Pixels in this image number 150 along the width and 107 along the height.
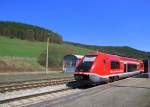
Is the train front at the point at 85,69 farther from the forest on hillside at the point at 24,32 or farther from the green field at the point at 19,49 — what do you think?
the forest on hillside at the point at 24,32

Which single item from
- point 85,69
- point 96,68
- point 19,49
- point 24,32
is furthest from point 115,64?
point 24,32

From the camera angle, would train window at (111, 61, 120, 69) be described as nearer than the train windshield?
No

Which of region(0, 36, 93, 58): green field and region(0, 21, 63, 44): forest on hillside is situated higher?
region(0, 21, 63, 44): forest on hillside

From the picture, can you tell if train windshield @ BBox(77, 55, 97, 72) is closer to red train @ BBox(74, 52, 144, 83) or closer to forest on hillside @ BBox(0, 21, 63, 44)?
red train @ BBox(74, 52, 144, 83)

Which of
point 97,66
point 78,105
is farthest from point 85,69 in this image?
point 78,105

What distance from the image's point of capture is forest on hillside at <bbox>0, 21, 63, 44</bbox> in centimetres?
9881

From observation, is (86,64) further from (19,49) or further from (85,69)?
(19,49)

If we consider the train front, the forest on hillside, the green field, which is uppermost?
the forest on hillside

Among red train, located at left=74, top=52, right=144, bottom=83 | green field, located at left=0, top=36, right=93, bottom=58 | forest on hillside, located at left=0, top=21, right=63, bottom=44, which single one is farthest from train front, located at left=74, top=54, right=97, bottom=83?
forest on hillside, located at left=0, top=21, right=63, bottom=44

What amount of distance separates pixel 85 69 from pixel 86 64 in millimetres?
669

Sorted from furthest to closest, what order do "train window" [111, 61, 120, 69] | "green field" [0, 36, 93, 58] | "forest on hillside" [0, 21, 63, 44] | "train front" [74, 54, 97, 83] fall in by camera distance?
"forest on hillside" [0, 21, 63, 44] → "green field" [0, 36, 93, 58] → "train window" [111, 61, 120, 69] → "train front" [74, 54, 97, 83]

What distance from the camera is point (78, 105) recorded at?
13.6 meters

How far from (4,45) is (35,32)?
29.7 m

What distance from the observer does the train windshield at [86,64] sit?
24.1 metres
